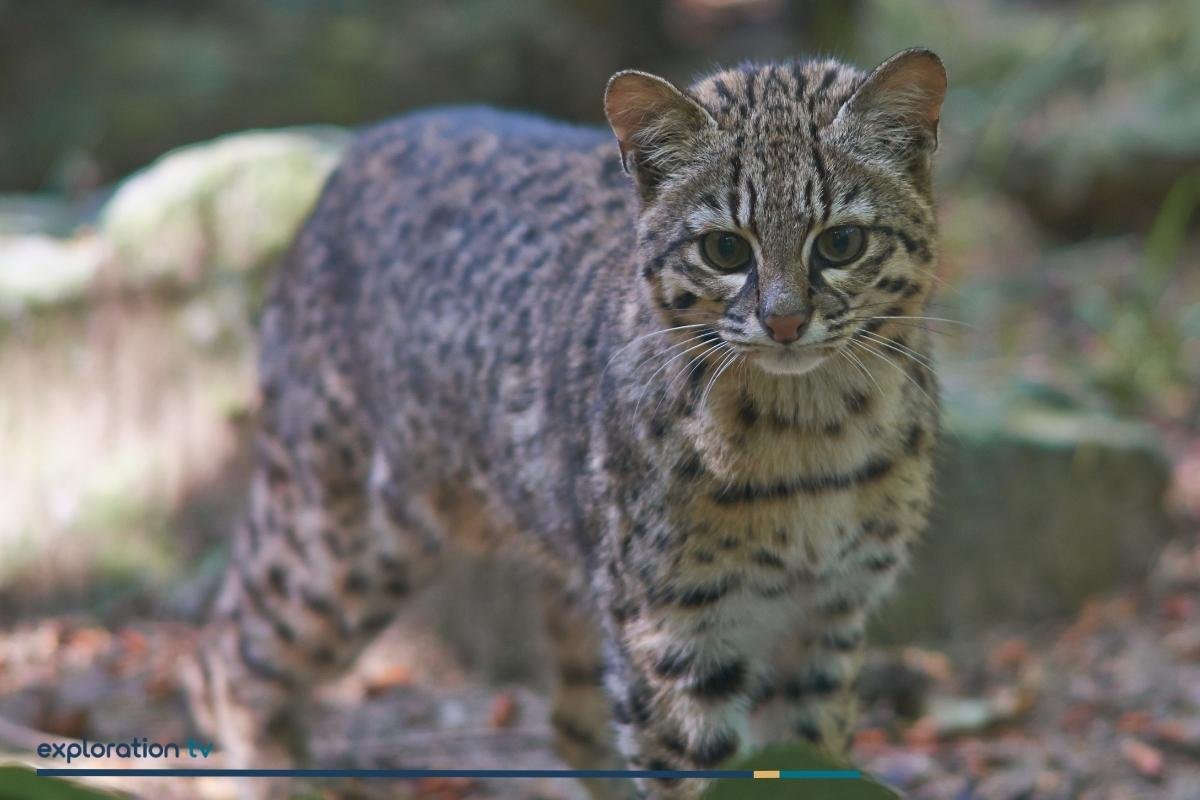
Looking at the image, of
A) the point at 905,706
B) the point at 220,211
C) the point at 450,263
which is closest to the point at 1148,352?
the point at 905,706

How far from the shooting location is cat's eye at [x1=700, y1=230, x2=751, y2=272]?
3.87 metres

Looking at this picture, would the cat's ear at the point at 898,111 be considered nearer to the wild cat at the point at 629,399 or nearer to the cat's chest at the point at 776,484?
the wild cat at the point at 629,399

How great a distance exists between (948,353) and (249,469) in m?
4.43

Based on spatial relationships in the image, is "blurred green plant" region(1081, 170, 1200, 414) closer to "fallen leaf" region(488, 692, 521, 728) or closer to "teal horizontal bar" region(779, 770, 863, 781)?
"fallen leaf" region(488, 692, 521, 728)

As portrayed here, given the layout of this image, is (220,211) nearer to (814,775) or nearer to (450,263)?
(450,263)

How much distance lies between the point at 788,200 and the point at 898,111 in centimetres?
44

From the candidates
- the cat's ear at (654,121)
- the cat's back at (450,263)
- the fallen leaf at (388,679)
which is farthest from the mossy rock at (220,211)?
the cat's ear at (654,121)

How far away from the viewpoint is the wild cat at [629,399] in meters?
3.92

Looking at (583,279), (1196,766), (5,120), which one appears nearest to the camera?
(583,279)

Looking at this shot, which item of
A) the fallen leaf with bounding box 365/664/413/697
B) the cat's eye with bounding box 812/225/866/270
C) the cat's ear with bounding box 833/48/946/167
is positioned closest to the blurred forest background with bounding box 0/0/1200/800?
the fallen leaf with bounding box 365/664/413/697

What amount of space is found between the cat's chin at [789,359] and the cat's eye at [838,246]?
23 cm

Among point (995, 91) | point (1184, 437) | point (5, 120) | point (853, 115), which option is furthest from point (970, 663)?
point (5, 120)

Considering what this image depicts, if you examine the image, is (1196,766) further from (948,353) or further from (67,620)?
(67,620)

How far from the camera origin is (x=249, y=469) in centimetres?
772
